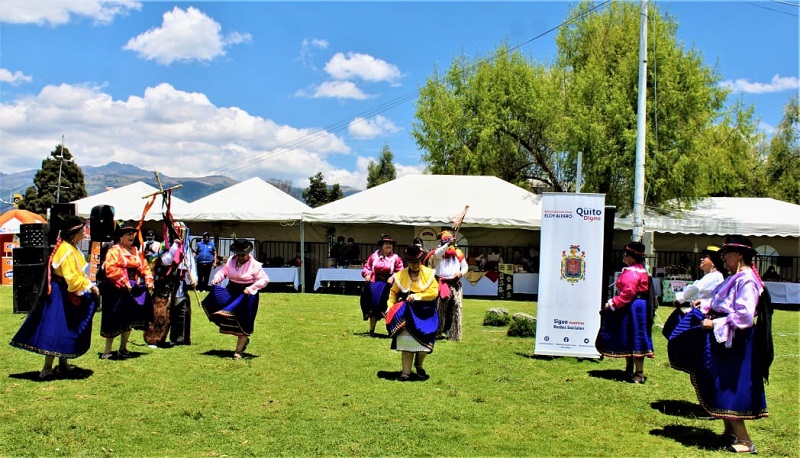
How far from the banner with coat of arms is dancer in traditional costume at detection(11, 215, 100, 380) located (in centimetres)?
579

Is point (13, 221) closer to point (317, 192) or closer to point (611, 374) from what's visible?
point (611, 374)

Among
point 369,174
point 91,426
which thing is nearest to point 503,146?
point 91,426

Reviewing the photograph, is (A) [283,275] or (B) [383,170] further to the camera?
(B) [383,170]

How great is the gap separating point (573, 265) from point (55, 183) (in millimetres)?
51571

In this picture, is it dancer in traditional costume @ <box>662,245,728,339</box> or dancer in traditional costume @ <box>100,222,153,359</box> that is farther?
dancer in traditional costume @ <box>100,222,153,359</box>

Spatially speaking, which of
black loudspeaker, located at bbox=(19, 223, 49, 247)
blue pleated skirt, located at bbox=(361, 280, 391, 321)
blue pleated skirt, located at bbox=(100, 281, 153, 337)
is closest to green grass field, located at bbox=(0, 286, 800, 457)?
blue pleated skirt, located at bbox=(100, 281, 153, 337)

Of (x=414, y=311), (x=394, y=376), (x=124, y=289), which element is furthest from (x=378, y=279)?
(x=124, y=289)

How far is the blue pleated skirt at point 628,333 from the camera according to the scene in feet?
27.4

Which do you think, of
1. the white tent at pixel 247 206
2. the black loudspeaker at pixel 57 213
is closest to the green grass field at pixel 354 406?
the black loudspeaker at pixel 57 213

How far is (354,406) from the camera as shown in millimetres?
6941

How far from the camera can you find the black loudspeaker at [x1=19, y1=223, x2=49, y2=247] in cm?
1339

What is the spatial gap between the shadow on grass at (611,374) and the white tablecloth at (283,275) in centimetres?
1327

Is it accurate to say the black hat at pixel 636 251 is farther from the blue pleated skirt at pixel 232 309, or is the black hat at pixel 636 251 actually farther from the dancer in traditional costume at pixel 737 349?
the blue pleated skirt at pixel 232 309

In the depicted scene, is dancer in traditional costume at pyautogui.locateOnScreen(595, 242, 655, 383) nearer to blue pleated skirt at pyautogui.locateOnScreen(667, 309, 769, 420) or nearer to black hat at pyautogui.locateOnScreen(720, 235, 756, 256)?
blue pleated skirt at pyautogui.locateOnScreen(667, 309, 769, 420)
